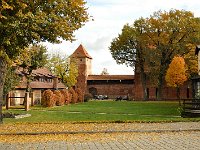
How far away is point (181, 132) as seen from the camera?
598 inches

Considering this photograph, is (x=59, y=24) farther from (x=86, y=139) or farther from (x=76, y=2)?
(x=86, y=139)

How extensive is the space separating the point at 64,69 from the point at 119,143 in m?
73.8

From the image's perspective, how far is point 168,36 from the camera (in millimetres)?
65938

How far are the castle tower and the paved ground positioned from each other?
79.1 m

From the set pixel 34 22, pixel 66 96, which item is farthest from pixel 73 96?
pixel 34 22

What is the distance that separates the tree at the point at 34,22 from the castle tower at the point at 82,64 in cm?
7383

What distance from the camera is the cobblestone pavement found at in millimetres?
11023

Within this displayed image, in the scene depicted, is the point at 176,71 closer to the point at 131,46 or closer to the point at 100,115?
the point at 131,46

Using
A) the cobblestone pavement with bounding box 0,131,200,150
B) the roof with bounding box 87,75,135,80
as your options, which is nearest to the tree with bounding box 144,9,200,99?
the roof with bounding box 87,75,135,80

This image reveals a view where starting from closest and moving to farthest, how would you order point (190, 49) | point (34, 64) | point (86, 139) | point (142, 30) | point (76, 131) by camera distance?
point (86, 139), point (76, 131), point (34, 64), point (190, 49), point (142, 30)

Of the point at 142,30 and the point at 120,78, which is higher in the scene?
the point at 142,30

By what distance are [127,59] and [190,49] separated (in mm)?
13765

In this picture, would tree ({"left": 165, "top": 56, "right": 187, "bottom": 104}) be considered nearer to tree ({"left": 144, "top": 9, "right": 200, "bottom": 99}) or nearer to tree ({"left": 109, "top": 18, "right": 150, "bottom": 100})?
tree ({"left": 144, "top": 9, "right": 200, "bottom": 99})

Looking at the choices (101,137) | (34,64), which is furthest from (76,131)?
(34,64)
